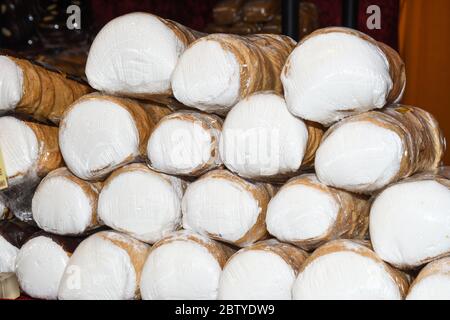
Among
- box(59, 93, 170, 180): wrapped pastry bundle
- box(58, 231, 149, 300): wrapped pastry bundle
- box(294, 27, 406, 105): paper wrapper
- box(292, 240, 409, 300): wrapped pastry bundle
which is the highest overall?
box(294, 27, 406, 105): paper wrapper

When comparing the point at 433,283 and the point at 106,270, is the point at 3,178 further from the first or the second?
the point at 433,283

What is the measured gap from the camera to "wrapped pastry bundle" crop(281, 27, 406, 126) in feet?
4.73

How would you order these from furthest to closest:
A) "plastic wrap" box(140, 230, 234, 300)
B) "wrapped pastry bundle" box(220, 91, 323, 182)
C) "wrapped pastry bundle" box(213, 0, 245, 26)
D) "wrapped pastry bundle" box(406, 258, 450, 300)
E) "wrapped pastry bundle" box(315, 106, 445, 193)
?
"wrapped pastry bundle" box(213, 0, 245, 26)
"plastic wrap" box(140, 230, 234, 300)
"wrapped pastry bundle" box(220, 91, 323, 182)
"wrapped pastry bundle" box(315, 106, 445, 193)
"wrapped pastry bundle" box(406, 258, 450, 300)

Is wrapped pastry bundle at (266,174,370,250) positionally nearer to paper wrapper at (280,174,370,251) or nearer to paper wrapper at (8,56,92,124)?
paper wrapper at (280,174,370,251)

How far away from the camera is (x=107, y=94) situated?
1.79 meters

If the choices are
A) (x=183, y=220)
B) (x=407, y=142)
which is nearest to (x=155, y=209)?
(x=183, y=220)

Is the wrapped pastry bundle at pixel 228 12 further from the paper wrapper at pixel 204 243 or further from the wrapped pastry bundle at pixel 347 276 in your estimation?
the wrapped pastry bundle at pixel 347 276

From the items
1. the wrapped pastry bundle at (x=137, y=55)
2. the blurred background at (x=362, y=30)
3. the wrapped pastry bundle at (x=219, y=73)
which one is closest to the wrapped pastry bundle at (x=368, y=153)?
the wrapped pastry bundle at (x=219, y=73)

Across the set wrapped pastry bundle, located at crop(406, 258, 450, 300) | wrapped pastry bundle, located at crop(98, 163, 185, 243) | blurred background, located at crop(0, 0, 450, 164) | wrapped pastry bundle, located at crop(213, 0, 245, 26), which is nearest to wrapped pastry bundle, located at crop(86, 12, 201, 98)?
wrapped pastry bundle, located at crop(98, 163, 185, 243)

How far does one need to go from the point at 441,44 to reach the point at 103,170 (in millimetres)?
2604

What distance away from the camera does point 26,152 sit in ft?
6.14

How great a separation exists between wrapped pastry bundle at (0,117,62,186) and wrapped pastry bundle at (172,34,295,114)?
498 millimetres

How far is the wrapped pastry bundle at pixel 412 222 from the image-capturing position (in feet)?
4.42

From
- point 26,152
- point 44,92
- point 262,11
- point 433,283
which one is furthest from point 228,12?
point 433,283
